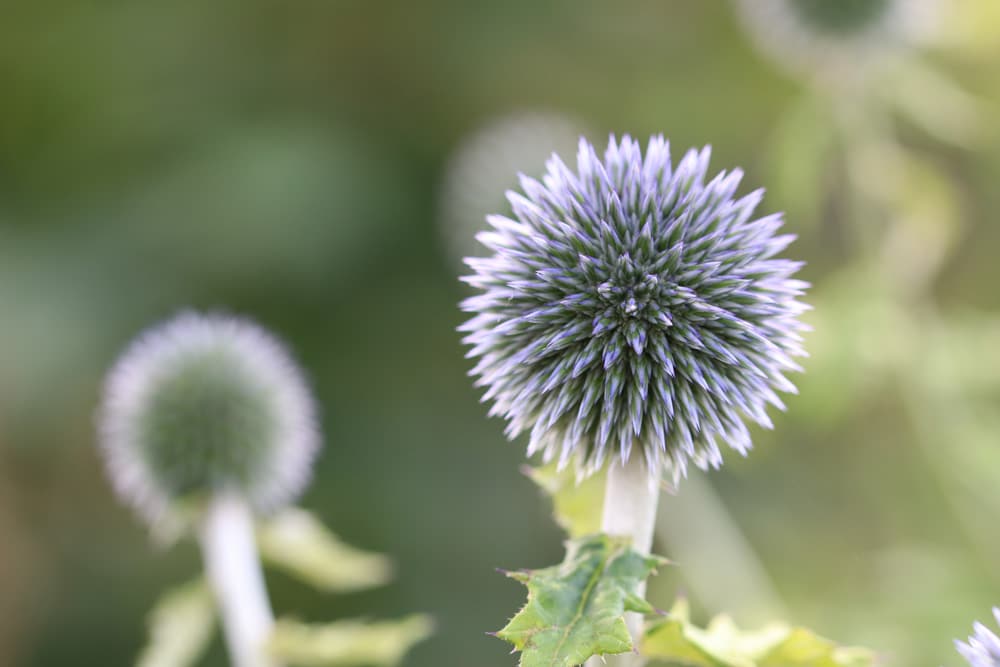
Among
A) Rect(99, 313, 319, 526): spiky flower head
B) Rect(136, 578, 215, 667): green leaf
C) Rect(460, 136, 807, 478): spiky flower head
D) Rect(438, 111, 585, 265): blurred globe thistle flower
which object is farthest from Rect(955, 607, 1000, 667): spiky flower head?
Rect(438, 111, 585, 265): blurred globe thistle flower

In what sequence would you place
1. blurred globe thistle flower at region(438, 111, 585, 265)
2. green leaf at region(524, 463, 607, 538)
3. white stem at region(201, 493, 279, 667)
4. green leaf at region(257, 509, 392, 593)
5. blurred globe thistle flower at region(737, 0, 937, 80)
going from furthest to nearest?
1. blurred globe thistle flower at region(438, 111, 585, 265)
2. blurred globe thistle flower at region(737, 0, 937, 80)
3. green leaf at region(257, 509, 392, 593)
4. white stem at region(201, 493, 279, 667)
5. green leaf at region(524, 463, 607, 538)

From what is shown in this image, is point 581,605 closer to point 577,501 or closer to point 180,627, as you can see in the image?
point 577,501

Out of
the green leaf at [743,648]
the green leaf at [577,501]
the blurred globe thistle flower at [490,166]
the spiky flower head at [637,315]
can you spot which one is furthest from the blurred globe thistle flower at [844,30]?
the green leaf at [743,648]

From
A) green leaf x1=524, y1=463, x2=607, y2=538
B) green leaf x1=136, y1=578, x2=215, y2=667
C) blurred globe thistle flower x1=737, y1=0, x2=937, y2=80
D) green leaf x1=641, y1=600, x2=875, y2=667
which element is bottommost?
green leaf x1=641, y1=600, x2=875, y2=667

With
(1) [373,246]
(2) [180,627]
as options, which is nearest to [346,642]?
(2) [180,627]

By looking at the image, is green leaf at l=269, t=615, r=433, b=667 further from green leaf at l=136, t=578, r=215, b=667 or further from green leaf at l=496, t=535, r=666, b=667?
green leaf at l=496, t=535, r=666, b=667

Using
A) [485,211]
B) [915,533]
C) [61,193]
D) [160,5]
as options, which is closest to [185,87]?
[160,5]
